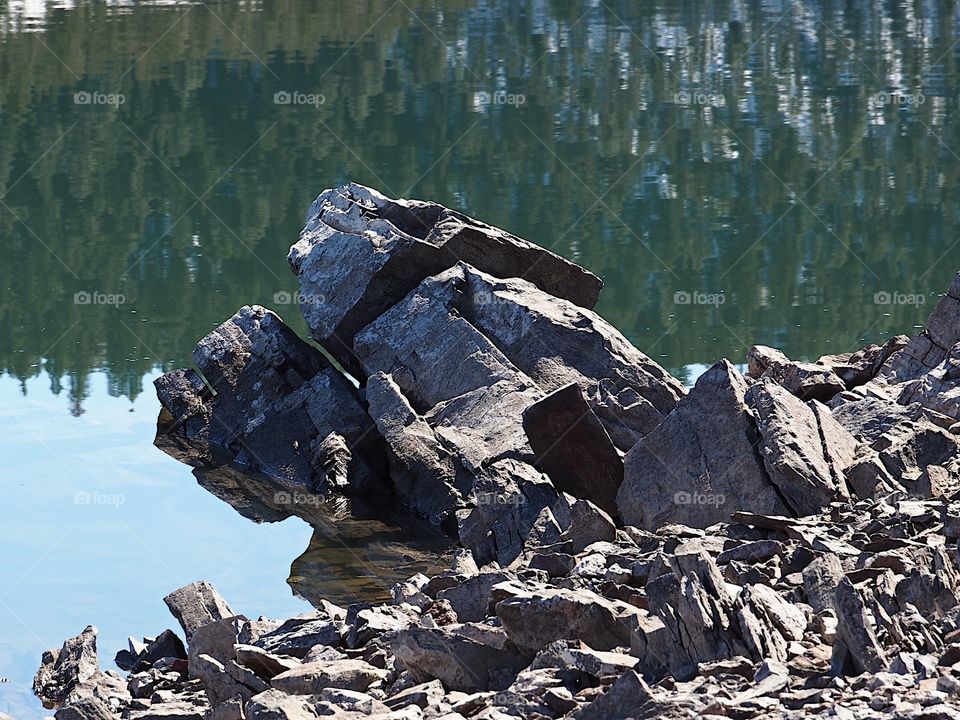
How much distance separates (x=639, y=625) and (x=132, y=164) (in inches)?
2067

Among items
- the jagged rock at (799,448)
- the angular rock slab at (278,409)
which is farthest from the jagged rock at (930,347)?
the angular rock slab at (278,409)

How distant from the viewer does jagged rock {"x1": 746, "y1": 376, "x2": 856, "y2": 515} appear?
15.4m

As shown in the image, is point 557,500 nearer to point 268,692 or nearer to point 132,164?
point 268,692

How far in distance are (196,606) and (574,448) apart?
16.5ft

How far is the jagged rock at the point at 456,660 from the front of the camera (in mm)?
11289

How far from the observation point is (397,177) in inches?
2205
